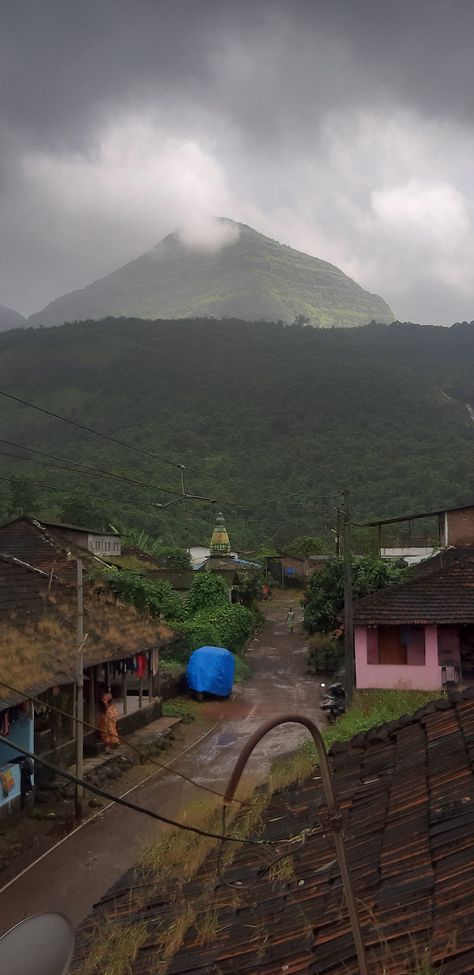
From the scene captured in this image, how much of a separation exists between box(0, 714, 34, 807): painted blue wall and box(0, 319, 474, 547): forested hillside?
3346 cm

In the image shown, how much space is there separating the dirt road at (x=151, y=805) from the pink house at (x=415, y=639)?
134 inches

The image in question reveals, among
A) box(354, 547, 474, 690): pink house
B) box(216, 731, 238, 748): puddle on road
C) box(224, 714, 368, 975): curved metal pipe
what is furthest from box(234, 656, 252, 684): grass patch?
box(224, 714, 368, 975): curved metal pipe

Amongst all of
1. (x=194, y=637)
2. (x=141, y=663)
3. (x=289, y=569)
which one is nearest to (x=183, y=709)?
(x=141, y=663)

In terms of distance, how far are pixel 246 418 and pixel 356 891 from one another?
111m

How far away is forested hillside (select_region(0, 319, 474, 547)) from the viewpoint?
81375 millimetres

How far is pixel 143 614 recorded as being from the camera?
24.5m

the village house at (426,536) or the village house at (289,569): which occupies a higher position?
the village house at (426,536)

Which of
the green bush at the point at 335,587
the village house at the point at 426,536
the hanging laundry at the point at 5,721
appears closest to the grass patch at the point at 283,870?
the hanging laundry at the point at 5,721

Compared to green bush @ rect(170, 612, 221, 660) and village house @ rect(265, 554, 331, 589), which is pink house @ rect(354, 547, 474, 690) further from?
village house @ rect(265, 554, 331, 589)

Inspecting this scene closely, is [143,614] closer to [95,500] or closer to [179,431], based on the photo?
[95,500]

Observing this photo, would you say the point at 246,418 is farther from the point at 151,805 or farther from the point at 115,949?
the point at 115,949

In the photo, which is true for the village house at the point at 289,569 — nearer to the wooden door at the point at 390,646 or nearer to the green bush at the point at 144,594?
the green bush at the point at 144,594

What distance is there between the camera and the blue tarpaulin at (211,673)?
29.1 meters

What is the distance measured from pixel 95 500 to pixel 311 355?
83.6m
